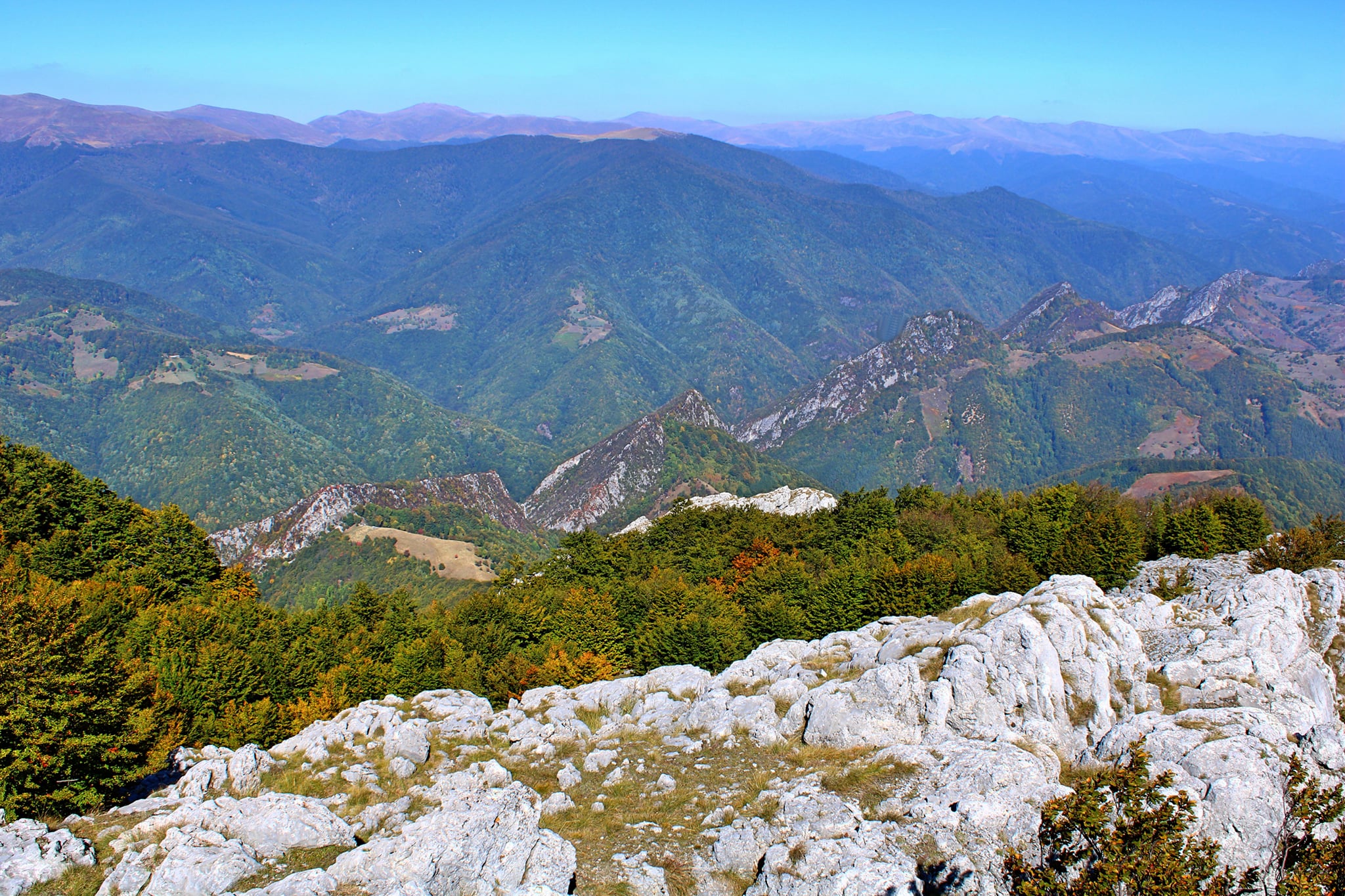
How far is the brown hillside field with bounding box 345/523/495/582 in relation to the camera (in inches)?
5960

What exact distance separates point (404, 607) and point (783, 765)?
55.6 metres

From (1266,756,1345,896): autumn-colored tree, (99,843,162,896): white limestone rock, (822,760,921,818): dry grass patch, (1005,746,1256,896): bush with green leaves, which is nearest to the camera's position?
(1005,746,1256,896): bush with green leaves

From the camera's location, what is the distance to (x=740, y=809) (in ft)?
116

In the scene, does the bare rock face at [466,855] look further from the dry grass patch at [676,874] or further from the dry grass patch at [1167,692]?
the dry grass patch at [1167,692]

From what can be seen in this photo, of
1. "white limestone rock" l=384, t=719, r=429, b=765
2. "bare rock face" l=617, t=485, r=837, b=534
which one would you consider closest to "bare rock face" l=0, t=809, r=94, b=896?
"white limestone rock" l=384, t=719, r=429, b=765

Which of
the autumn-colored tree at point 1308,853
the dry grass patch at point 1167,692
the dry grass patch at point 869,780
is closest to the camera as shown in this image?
the autumn-colored tree at point 1308,853

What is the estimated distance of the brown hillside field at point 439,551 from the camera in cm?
15138

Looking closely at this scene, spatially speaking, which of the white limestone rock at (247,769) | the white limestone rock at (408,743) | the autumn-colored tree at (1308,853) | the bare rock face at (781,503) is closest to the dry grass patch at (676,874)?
the white limestone rock at (408,743)

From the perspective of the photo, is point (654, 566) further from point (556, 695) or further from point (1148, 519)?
point (1148, 519)

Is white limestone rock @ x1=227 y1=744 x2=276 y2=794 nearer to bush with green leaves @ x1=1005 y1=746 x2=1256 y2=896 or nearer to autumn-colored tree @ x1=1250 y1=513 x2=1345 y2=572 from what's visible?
bush with green leaves @ x1=1005 y1=746 x2=1256 y2=896

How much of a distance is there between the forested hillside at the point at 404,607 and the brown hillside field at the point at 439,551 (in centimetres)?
4177

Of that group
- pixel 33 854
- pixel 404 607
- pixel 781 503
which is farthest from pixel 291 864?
pixel 781 503

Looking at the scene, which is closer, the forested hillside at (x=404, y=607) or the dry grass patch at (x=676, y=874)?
the dry grass patch at (x=676, y=874)

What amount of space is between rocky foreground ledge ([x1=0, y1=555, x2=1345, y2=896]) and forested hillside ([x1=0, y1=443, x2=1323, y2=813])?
6029 mm
